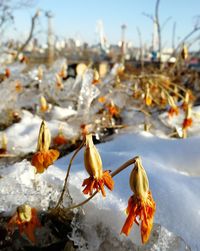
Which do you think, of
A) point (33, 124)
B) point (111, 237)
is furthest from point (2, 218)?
point (33, 124)

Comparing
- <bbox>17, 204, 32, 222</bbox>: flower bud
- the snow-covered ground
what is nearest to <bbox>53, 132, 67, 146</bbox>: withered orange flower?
the snow-covered ground

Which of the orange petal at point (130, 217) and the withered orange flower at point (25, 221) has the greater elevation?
the orange petal at point (130, 217)

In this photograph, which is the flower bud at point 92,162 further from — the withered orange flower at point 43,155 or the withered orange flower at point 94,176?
the withered orange flower at point 43,155

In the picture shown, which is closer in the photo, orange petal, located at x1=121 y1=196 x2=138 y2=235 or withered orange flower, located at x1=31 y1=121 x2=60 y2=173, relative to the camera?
orange petal, located at x1=121 y1=196 x2=138 y2=235

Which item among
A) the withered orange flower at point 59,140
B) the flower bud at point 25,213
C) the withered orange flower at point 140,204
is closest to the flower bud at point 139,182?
the withered orange flower at point 140,204

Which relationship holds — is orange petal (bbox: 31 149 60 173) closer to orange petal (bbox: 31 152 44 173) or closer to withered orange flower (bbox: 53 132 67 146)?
orange petal (bbox: 31 152 44 173)
